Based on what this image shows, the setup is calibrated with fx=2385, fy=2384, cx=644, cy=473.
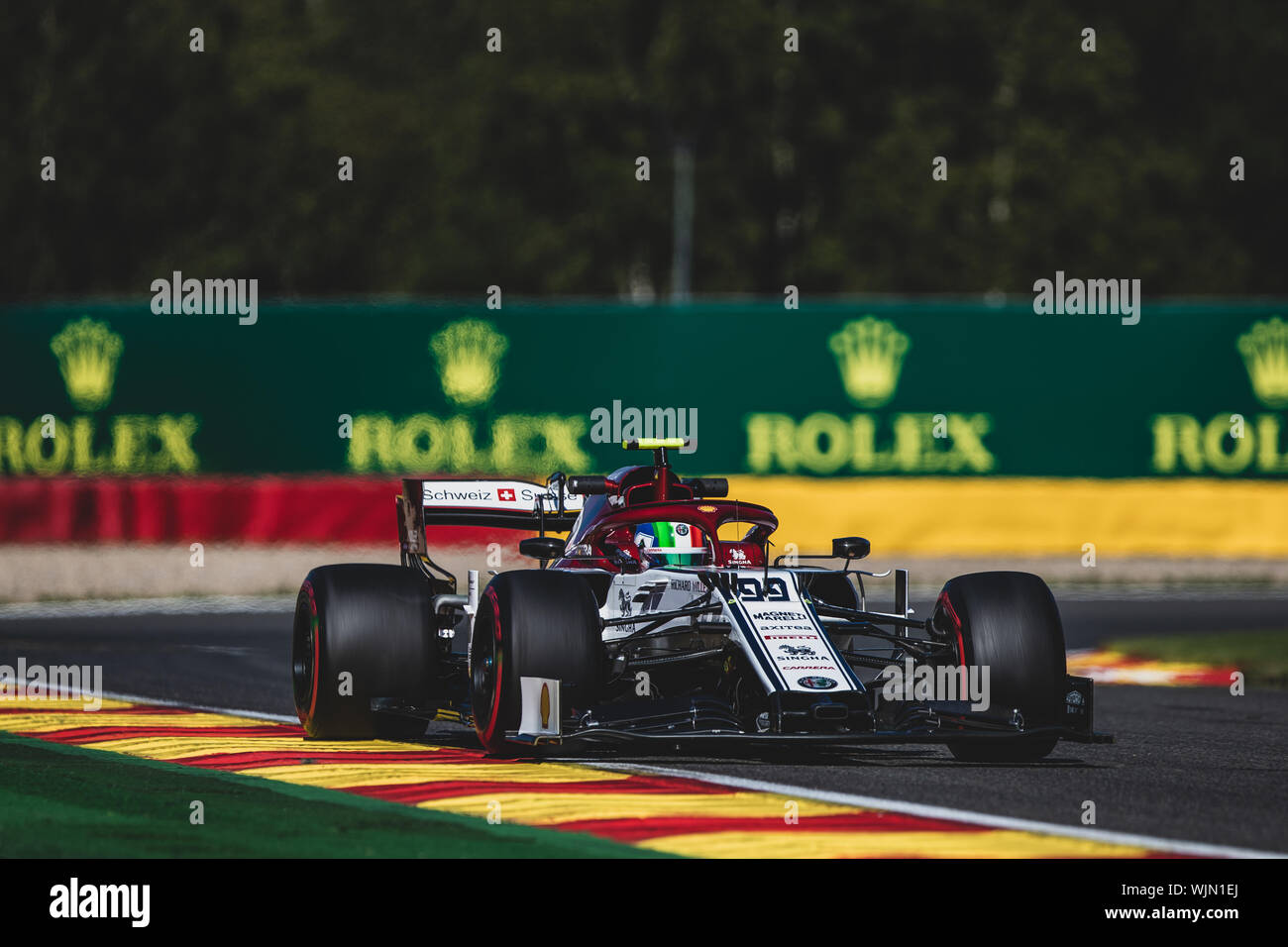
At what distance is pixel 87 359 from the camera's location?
20797mm

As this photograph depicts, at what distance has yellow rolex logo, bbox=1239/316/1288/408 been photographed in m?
21.6

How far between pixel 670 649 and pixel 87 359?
1220cm

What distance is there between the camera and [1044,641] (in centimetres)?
968

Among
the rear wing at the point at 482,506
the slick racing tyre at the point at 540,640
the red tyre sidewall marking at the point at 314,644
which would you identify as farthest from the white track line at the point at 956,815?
the rear wing at the point at 482,506

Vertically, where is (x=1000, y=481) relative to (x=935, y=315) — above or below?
below

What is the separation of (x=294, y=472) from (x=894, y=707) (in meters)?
12.1

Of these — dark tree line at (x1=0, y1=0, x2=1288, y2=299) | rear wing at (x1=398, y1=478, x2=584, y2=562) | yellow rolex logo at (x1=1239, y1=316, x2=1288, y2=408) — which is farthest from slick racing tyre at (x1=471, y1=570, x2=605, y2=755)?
dark tree line at (x1=0, y1=0, x2=1288, y2=299)

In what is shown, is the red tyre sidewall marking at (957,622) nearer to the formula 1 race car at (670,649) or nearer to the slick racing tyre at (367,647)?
the formula 1 race car at (670,649)

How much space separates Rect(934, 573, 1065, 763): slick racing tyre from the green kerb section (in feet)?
8.49

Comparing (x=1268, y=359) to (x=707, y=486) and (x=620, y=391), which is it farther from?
(x=707, y=486)

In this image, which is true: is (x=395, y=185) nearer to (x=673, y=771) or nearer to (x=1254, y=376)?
(x=1254, y=376)

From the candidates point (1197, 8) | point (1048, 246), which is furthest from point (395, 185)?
point (1197, 8)

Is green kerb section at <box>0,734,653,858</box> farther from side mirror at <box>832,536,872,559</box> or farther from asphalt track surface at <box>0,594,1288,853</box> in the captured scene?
side mirror at <box>832,536,872,559</box>
